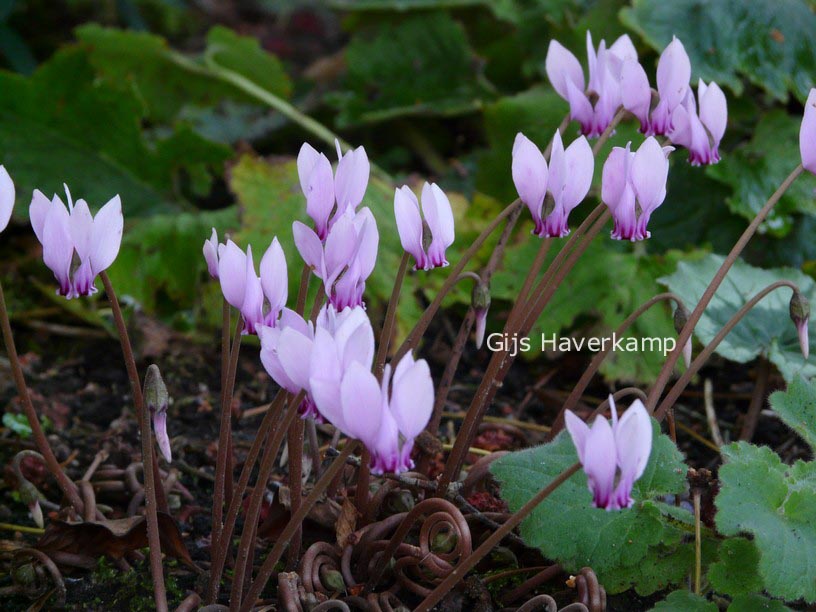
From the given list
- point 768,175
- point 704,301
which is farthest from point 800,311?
point 768,175

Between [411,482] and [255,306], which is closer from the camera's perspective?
[255,306]

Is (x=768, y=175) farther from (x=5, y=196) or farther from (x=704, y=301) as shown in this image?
(x=5, y=196)

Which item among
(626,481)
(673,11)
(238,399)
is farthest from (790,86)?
(626,481)

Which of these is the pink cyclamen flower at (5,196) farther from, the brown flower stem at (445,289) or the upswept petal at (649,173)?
the upswept petal at (649,173)

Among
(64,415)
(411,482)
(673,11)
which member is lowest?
(64,415)

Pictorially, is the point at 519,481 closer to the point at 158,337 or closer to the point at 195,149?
the point at 158,337

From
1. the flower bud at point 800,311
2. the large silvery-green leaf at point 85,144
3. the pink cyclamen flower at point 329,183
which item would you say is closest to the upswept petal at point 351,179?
the pink cyclamen flower at point 329,183
